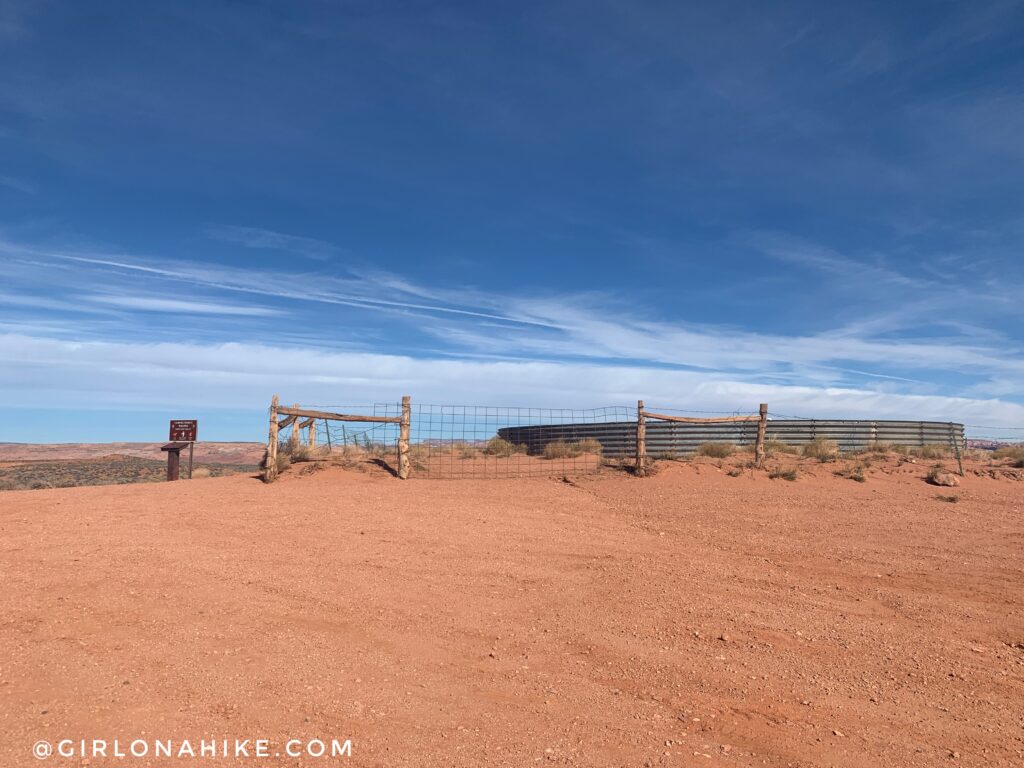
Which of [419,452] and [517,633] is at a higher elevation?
[419,452]

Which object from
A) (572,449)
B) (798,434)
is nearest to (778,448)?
(798,434)

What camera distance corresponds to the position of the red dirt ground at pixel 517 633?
4.96 metres

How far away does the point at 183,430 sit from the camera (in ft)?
64.7

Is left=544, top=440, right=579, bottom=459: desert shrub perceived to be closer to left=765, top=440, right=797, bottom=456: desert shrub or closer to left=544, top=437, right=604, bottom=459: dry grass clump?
left=544, top=437, right=604, bottom=459: dry grass clump

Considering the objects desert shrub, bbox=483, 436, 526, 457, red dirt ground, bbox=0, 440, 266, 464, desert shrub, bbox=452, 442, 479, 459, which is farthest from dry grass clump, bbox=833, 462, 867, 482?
red dirt ground, bbox=0, 440, 266, 464

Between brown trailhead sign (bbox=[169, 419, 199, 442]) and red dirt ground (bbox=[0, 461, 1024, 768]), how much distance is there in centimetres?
590

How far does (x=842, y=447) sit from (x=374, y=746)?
26.4 metres

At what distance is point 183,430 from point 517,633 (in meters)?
15.8

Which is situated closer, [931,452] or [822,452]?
[822,452]

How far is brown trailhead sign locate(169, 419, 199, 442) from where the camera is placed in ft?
64.2

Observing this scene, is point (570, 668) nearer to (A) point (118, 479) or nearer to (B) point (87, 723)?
(B) point (87, 723)

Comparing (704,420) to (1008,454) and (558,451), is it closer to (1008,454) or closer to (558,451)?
(558,451)

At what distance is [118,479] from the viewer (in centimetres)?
2478

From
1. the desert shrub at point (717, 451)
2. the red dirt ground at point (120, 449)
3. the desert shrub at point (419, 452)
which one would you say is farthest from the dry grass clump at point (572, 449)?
the red dirt ground at point (120, 449)
